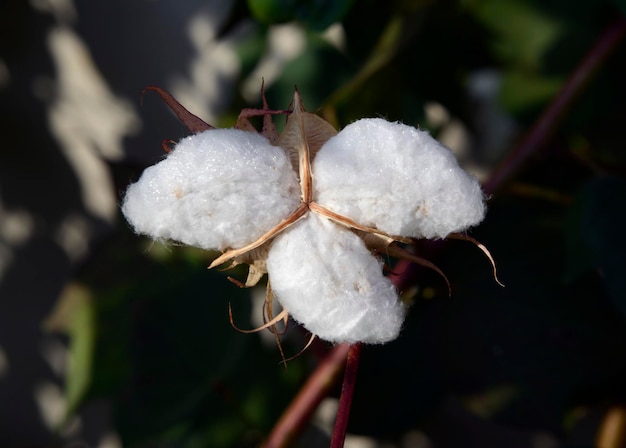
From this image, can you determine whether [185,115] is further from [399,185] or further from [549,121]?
[549,121]

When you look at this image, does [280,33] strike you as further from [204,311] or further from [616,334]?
[616,334]

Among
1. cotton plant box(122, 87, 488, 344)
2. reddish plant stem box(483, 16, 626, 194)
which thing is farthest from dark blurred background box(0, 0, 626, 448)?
cotton plant box(122, 87, 488, 344)

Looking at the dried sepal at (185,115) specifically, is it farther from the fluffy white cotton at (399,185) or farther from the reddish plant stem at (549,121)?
the reddish plant stem at (549,121)

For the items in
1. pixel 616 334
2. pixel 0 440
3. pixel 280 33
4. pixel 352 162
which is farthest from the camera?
pixel 0 440

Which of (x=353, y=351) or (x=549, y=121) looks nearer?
(x=353, y=351)

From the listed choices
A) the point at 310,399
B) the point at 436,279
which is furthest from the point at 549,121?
the point at 310,399

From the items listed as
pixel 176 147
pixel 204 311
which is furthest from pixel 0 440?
pixel 176 147

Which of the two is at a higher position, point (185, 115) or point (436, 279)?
point (185, 115)

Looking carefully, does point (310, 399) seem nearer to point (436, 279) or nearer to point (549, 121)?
point (436, 279)
